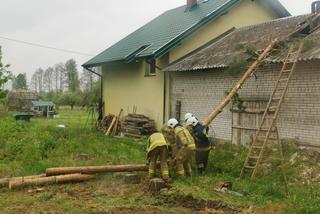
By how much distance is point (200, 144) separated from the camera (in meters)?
11.0

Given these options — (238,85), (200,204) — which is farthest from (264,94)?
(200,204)

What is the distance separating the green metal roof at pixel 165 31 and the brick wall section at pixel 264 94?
1.45 metres

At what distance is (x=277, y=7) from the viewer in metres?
20.1

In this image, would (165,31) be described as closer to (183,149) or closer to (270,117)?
(270,117)

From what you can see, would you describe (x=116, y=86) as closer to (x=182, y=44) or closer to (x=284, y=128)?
(x=182, y=44)

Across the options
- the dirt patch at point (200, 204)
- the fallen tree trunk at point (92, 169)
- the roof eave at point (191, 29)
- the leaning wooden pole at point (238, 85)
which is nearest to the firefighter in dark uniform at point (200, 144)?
the leaning wooden pole at point (238, 85)

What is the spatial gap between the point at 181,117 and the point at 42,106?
90.8 ft

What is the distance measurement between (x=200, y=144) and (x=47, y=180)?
3.80 metres

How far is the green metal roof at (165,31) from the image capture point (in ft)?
57.4

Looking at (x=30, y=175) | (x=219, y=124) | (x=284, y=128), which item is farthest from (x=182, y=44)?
(x=30, y=175)

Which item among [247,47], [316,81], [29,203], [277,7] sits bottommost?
[29,203]

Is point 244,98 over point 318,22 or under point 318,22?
under

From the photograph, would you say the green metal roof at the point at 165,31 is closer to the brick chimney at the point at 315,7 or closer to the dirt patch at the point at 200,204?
the brick chimney at the point at 315,7

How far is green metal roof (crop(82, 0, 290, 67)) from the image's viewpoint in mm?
17484
